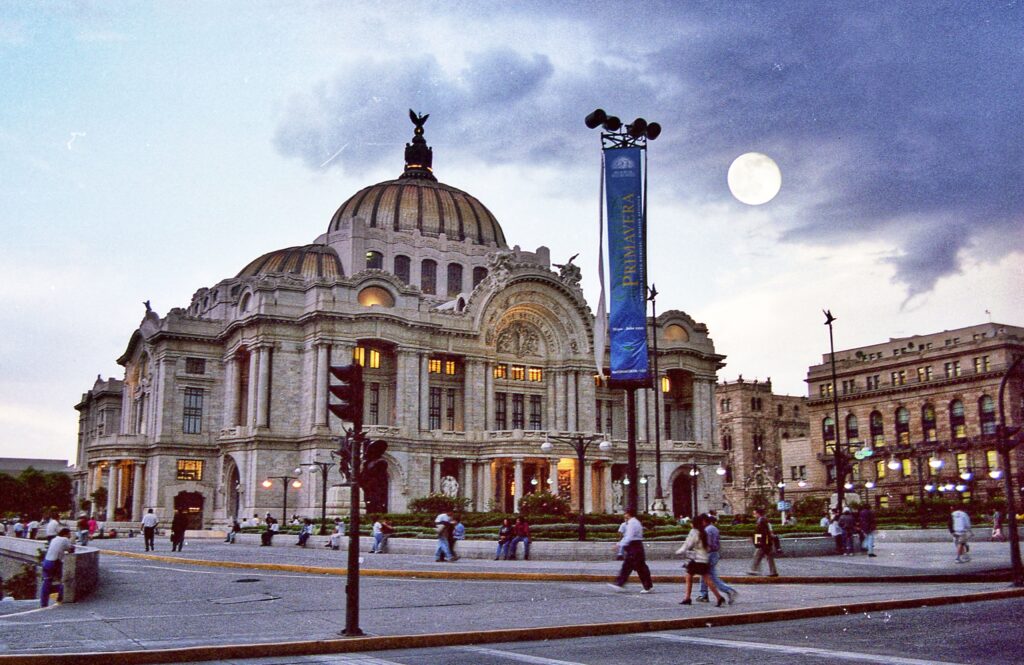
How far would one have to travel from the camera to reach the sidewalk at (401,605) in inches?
555

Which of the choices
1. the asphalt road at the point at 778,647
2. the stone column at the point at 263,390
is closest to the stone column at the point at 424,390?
the stone column at the point at 263,390

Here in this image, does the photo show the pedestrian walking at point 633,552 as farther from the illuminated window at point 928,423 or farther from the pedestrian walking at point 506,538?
the illuminated window at point 928,423

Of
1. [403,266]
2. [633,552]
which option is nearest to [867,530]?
[633,552]

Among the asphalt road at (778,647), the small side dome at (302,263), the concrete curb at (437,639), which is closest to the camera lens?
the asphalt road at (778,647)

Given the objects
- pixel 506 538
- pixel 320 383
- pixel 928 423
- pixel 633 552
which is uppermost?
pixel 320 383

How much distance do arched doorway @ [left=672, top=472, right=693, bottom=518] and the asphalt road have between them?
66.8 meters

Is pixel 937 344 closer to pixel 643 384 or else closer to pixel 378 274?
pixel 378 274

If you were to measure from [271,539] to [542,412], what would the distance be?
1334 inches

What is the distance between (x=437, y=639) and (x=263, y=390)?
5468cm

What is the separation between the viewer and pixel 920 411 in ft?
307

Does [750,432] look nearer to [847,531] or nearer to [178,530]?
[847,531]

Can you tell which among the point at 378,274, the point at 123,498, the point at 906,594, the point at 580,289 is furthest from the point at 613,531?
the point at 123,498

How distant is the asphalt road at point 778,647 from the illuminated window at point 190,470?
62888mm

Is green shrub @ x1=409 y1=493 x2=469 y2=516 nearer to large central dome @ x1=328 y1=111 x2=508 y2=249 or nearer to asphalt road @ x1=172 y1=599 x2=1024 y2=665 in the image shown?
large central dome @ x1=328 y1=111 x2=508 y2=249
